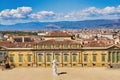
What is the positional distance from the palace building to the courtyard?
257cm

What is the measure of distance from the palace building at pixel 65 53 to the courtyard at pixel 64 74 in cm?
257

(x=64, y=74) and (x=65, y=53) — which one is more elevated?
(x=65, y=53)

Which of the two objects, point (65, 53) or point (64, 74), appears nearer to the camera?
point (64, 74)

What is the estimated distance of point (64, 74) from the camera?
Answer: 67312 mm

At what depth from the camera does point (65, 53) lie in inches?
3002

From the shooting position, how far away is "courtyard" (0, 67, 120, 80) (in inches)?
2507

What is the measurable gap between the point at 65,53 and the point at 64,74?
31.4ft

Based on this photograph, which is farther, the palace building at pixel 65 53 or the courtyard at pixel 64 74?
the palace building at pixel 65 53

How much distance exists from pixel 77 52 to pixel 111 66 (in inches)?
290

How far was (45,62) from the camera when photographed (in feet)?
252

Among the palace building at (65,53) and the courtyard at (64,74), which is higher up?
the palace building at (65,53)

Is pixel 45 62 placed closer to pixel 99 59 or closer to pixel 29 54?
pixel 29 54

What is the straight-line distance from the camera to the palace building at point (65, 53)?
75.9 meters

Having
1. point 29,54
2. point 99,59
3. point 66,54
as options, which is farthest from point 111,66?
point 29,54
